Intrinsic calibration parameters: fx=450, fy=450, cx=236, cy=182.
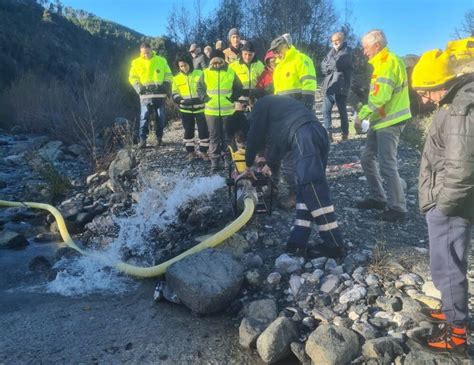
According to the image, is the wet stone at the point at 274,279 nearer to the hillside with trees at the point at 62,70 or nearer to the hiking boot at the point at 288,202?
the hiking boot at the point at 288,202

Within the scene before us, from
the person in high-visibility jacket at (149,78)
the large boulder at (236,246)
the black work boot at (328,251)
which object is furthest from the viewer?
the person in high-visibility jacket at (149,78)

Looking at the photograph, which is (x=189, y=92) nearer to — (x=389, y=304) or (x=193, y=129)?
(x=193, y=129)

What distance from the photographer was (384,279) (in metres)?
3.73

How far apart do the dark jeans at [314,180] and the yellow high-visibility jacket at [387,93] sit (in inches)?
34.6

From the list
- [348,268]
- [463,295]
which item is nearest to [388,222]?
[348,268]

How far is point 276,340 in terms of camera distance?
312cm

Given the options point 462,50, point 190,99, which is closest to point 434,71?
point 462,50

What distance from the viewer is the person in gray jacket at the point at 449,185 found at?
250 centimetres

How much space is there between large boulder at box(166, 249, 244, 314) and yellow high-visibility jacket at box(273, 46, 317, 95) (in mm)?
3144

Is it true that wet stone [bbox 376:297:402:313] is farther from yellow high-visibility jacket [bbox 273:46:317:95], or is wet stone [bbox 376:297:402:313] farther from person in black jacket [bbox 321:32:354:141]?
person in black jacket [bbox 321:32:354:141]

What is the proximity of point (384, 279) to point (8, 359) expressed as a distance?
2.96 meters

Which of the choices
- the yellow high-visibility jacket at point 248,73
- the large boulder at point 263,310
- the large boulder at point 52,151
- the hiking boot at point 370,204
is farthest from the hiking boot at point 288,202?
the large boulder at point 52,151

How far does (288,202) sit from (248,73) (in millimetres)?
2655

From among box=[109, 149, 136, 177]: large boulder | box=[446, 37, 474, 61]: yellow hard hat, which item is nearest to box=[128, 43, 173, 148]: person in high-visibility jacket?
box=[109, 149, 136, 177]: large boulder
